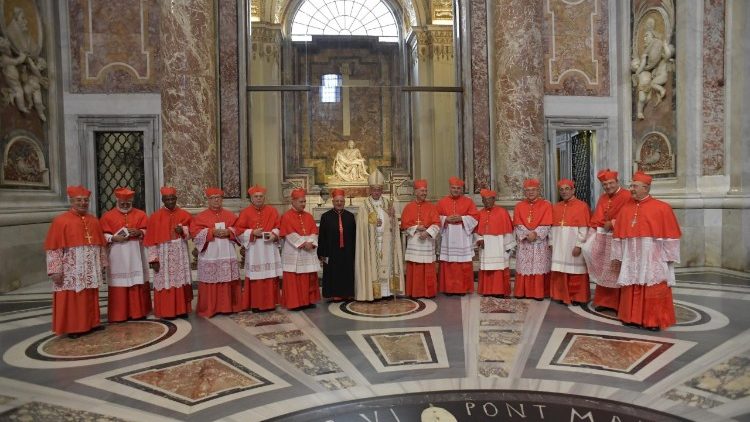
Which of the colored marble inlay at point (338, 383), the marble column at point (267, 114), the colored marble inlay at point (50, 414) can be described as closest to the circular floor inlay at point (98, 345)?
the colored marble inlay at point (50, 414)

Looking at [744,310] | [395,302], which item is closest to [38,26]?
[395,302]

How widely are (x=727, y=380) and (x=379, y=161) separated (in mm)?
12252

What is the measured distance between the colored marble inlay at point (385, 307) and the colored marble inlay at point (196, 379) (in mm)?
2266

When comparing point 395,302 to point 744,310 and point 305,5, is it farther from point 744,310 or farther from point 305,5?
point 305,5

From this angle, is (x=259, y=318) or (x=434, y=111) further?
(x=434, y=111)

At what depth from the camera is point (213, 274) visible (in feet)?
20.5

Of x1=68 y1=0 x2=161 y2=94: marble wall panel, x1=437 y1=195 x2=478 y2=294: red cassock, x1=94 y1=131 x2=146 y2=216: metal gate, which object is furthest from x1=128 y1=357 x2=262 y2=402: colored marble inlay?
x1=68 y1=0 x2=161 y2=94: marble wall panel

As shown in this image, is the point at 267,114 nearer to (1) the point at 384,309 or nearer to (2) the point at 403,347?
(1) the point at 384,309

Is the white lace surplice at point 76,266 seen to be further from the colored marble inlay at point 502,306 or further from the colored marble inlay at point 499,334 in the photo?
the colored marble inlay at point 502,306

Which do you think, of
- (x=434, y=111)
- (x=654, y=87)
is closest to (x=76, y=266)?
(x=654, y=87)

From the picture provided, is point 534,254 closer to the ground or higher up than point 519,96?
closer to the ground

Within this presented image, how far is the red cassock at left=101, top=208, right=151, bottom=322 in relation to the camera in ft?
19.8

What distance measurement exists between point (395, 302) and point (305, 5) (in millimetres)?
12748

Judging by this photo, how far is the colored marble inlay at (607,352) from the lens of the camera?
4.25m
